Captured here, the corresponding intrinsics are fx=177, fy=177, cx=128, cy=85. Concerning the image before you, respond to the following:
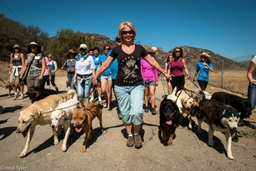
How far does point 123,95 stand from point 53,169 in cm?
179

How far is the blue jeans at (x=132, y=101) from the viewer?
3580 mm

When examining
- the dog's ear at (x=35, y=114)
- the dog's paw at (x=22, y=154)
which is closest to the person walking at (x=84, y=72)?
the dog's ear at (x=35, y=114)

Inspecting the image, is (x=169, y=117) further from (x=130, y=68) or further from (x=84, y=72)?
(x=84, y=72)

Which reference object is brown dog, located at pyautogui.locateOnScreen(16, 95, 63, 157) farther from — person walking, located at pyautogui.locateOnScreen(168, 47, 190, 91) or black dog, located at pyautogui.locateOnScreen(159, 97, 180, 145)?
person walking, located at pyautogui.locateOnScreen(168, 47, 190, 91)

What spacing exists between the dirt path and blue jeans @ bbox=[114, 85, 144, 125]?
→ 2.25 ft

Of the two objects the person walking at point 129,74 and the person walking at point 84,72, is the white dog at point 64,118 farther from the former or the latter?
the person walking at point 84,72

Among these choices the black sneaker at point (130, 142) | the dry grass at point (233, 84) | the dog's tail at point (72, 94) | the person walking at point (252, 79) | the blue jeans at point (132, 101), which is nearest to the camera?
the blue jeans at point (132, 101)

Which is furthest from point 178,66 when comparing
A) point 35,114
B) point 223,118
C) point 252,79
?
point 35,114

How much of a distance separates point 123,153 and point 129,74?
157 cm

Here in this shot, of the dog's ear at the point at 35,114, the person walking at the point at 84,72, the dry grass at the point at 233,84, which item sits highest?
the person walking at the point at 84,72

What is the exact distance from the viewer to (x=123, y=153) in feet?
11.5

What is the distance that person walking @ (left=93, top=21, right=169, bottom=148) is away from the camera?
347cm

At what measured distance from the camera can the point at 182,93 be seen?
534 centimetres

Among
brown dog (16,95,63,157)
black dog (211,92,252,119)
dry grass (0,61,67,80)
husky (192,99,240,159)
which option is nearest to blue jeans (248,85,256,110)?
black dog (211,92,252,119)
